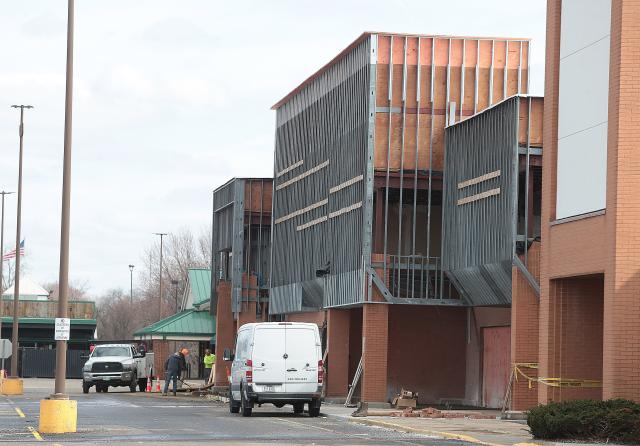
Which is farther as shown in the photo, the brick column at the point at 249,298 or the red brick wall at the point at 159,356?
the red brick wall at the point at 159,356

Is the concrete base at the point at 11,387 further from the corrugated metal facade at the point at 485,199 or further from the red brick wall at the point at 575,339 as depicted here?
the red brick wall at the point at 575,339

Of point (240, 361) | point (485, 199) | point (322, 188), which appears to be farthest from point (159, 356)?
point (485, 199)

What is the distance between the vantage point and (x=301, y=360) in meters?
31.2

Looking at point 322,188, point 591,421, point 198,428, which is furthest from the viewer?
point 322,188

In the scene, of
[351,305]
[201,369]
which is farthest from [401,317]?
[201,369]

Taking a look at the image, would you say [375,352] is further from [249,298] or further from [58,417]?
[249,298]

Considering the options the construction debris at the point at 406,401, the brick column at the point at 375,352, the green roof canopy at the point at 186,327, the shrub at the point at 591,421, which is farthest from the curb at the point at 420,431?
the green roof canopy at the point at 186,327

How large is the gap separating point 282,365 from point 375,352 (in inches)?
296

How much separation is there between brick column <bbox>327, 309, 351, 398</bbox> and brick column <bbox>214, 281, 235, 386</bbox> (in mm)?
14429

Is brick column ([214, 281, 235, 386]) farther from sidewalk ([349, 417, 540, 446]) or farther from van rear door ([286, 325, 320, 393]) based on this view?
sidewalk ([349, 417, 540, 446])

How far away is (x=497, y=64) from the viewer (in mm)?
39188

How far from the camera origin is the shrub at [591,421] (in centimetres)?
2122

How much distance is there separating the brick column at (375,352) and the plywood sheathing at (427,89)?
4403mm

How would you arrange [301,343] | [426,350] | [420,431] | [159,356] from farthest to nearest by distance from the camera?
[159,356]
[426,350]
[301,343]
[420,431]
